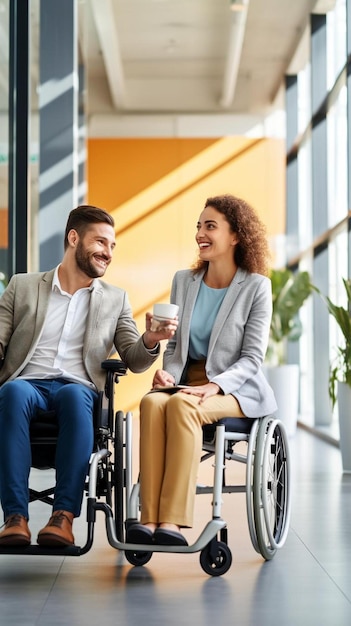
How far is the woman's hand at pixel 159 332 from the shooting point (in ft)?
9.04

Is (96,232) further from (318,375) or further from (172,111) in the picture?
(172,111)

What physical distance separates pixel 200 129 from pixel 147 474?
896 centimetres

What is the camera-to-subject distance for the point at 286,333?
907 centimetres

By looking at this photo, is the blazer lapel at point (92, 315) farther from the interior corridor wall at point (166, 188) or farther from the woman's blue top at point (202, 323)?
the interior corridor wall at point (166, 188)

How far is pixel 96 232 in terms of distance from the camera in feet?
10.1

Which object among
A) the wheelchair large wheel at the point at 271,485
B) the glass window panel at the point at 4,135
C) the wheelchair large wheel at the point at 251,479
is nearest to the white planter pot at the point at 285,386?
the glass window panel at the point at 4,135

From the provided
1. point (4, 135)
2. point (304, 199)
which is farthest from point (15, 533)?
point (304, 199)

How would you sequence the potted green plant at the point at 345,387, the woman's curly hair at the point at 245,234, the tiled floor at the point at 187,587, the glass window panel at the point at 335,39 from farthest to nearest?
the glass window panel at the point at 335,39 < the potted green plant at the point at 345,387 < the woman's curly hair at the point at 245,234 < the tiled floor at the point at 187,587

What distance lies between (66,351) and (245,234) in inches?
27.1

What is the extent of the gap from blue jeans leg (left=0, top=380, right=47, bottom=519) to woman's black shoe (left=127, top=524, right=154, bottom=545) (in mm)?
294

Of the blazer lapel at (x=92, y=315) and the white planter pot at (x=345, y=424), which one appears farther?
the white planter pot at (x=345, y=424)

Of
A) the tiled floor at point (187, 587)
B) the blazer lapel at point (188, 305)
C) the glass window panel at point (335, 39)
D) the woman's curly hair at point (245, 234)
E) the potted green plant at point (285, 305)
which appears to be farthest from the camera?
the potted green plant at point (285, 305)

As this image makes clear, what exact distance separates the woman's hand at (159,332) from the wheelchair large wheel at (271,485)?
40 cm

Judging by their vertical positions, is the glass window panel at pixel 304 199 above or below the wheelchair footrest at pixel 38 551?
above
